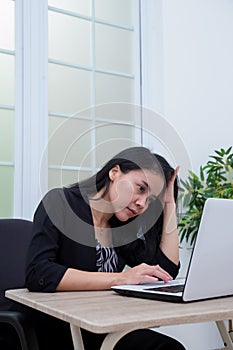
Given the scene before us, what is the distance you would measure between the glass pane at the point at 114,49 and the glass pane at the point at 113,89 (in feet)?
0.19

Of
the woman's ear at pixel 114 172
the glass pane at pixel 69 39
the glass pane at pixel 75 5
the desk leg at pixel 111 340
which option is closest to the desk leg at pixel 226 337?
the woman's ear at pixel 114 172

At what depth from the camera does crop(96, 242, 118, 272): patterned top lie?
1.68 metres

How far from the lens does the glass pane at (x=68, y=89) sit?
9.07ft

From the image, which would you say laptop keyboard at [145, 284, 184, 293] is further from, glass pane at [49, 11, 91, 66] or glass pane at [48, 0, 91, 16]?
glass pane at [48, 0, 91, 16]

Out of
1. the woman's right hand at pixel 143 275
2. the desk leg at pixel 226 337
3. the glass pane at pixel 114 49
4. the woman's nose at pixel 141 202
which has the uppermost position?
the glass pane at pixel 114 49

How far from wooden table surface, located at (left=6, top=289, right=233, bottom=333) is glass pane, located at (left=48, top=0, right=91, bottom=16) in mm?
1867

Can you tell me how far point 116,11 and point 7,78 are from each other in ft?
2.74

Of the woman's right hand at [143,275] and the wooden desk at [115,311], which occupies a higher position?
the woman's right hand at [143,275]

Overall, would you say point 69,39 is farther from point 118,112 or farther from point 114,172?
point 114,172

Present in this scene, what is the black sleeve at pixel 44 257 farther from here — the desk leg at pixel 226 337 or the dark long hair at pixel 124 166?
the desk leg at pixel 226 337

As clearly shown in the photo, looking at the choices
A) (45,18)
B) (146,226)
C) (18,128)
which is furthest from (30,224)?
(45,18)

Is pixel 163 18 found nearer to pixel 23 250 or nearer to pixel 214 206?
pixel 23 250

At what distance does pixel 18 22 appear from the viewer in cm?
268

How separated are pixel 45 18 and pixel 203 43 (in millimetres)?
1062
